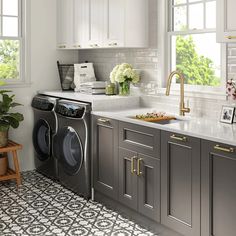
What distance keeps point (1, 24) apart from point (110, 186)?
2.59m

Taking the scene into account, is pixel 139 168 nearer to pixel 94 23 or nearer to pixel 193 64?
pixel 193 64

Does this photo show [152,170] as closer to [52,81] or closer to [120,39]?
[120,39]

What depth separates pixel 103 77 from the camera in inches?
217

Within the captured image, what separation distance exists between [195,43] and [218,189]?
5.87ft

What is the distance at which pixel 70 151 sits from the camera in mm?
4824

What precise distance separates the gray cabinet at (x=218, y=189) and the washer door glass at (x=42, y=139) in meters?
2.64

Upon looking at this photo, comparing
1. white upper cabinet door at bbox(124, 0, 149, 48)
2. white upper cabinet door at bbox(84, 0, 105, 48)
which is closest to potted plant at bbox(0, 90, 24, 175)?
white upper cabinet door at bbox(84, 0, 105, 48)

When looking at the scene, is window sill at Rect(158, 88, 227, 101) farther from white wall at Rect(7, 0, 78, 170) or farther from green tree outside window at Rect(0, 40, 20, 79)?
green tree outside window at Rect(0, 40, 20, 79)

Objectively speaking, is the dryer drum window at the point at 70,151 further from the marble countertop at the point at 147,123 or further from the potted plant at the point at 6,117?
the potted plant at the point at 6,117

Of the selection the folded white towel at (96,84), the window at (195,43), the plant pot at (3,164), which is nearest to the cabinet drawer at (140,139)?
the window at (195,43)

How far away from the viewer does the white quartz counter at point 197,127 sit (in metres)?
3.03

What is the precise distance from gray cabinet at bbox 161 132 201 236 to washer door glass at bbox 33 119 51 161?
2200 mm

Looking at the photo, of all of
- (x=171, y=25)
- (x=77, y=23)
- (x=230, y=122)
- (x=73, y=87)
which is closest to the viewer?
(x=230, y=122)

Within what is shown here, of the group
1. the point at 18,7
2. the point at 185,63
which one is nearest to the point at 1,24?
the point at 18,7
